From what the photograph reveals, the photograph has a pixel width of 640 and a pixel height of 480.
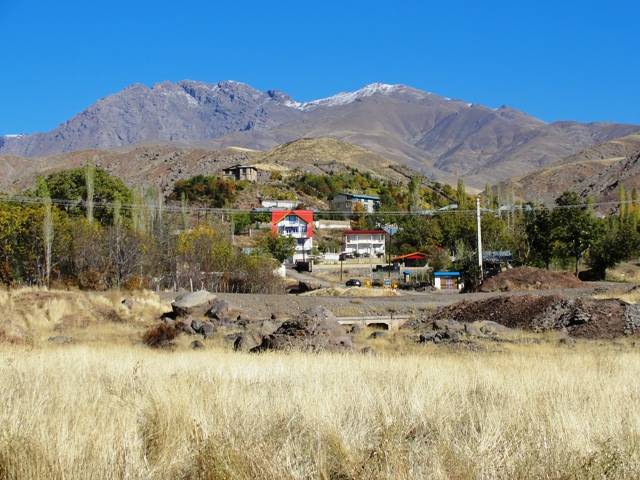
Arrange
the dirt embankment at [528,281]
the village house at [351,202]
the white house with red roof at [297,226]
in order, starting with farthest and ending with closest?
the village house at [351,202], the white house with red roof at [297,226], the dirt embankment at [528,281]

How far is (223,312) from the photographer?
1227 inches

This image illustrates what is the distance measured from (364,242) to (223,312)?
71189 mm

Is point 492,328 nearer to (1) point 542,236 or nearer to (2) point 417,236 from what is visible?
(1) point 542,236

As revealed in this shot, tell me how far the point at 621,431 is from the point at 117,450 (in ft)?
15.0

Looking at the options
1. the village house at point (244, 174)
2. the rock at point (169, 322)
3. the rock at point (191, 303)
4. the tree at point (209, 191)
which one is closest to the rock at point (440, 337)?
the rock at point (169, 322)

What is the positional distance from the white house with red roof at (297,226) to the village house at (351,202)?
25746 mm

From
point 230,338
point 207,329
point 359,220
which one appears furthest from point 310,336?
point 359,220

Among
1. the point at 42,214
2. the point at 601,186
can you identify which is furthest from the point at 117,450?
the point at 601,186

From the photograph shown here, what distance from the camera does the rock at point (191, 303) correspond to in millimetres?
31203

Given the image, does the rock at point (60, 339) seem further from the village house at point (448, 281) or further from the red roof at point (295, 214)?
the red roof at point (295, 214)

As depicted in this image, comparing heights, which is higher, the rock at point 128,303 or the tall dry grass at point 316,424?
the tall dry grass at point 316,424

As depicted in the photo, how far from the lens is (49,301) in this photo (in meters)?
31.2

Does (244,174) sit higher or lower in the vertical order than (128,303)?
higher

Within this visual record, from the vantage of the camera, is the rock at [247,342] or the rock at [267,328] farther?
the rock at [267,328]
